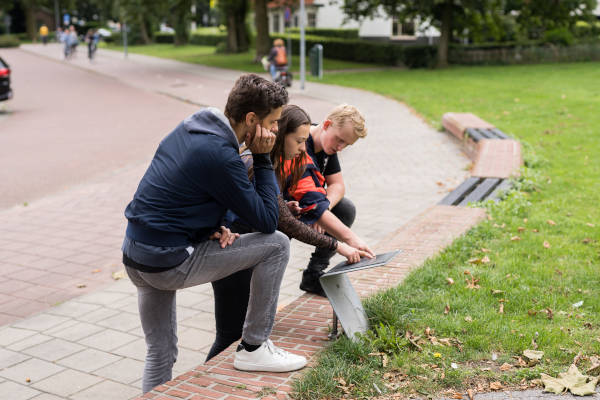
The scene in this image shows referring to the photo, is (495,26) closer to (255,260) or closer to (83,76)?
(83,76)

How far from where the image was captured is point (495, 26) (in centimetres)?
3209

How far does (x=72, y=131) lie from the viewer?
14.8 metres

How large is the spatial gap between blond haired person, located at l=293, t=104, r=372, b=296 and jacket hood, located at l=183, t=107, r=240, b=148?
86 centimetres

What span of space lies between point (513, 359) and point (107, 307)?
2.95 meters

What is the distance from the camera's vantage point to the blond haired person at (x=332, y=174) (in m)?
3.69

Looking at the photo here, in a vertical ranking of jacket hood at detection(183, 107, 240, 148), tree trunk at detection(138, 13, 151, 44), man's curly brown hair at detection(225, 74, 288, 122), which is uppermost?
tree trunk at detection(138, 13, 151, 44)

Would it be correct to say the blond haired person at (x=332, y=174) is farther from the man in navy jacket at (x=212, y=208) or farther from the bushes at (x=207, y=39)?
the bushes at (x=207, y=39)

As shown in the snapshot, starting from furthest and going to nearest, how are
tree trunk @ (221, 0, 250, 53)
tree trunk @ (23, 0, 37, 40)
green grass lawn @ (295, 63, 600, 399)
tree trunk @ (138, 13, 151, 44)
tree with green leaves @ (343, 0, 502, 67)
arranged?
tree trunk @ (23, 0, 37, 40) → tree trunk @ (138, 13, 151, 44) → tree trunk @ (221, 0, 250, 53) → tree with green leaves @ (343, 0, 502, 67) → green grass lawn @ (295, 63, 600, 399)

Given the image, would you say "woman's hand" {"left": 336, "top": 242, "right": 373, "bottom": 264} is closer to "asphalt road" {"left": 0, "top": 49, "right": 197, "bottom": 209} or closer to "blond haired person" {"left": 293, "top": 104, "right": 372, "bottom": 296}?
"blond haired person" {"left": 293, "top": 104, "right": 372, "bottom": 296}

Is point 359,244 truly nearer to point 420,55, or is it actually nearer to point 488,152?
point 488,152

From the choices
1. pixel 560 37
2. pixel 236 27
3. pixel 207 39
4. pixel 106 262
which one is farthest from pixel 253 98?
pixel 207 39

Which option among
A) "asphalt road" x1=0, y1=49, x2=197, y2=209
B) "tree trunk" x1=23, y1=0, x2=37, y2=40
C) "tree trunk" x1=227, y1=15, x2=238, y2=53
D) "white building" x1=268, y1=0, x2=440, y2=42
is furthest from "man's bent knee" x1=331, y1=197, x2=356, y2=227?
"tree trunk" x1=23, y1=0, x2=37, y2=40

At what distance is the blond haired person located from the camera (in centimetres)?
369

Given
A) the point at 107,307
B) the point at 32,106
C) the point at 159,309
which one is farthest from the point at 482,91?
the point at 159,309
